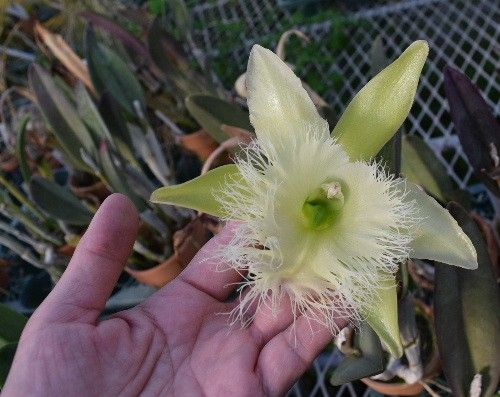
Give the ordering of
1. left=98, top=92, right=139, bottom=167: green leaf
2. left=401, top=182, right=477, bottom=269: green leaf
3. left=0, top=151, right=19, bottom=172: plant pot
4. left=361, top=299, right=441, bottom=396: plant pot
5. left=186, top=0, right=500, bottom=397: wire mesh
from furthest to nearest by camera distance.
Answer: left=0, top=151, right=19, bottom=172: plant pot → left=186, top=0, right=500, bottom=397: wire mesh → left=98, top=92, right=139, bottom=167: green leaf → left=361, top=299, right=441, bottom=396: plant pot → left=401, top=182, right=477, bottom=269: green leaf

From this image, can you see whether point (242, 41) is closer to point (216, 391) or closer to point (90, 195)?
point (90, 195)

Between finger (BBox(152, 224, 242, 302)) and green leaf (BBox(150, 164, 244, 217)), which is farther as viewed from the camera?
finger (BBox(152, 224, 242, 302))

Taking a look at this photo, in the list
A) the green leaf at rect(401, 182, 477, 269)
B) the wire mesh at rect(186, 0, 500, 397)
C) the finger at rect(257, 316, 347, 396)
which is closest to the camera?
the green leaf at rect(401, 182, 477, 269)

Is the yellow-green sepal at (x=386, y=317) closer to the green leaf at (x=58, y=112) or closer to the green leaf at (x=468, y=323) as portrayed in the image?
the green leaf at (x=468, y=323)

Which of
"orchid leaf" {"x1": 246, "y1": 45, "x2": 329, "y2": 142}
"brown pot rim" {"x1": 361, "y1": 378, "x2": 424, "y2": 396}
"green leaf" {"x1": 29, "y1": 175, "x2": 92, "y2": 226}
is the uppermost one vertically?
"orchid leaf" {"x1": 246, "y1": 45, "x2": 329, "y2": 142}

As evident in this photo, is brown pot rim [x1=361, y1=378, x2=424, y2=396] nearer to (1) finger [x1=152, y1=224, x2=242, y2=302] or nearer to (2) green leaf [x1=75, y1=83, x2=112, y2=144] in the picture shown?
(1) finger [x1=152, y1=224, x2=242, y2=302]

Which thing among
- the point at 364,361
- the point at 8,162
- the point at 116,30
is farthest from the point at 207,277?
the point at 8,162

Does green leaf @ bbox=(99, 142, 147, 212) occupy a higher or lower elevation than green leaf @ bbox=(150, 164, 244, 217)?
lower

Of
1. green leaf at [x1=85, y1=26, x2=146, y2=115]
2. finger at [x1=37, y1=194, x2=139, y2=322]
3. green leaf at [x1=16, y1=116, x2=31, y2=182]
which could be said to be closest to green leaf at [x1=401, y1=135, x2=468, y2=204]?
finger at [x1=37, y1=194, x2=139, y2=322]
